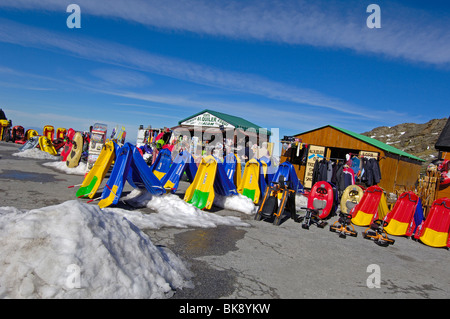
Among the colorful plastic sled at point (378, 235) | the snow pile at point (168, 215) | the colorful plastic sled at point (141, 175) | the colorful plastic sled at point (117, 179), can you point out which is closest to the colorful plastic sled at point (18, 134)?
the colorful plastic sled at point (141, 175)

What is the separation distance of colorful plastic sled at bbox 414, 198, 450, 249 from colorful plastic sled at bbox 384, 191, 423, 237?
0.32m

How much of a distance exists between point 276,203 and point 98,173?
16.7 ft

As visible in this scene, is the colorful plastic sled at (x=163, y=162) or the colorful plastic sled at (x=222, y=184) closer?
the colorful plastic sled at (x=222, y=184)

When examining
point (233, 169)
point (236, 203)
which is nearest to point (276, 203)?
point (236, 203)

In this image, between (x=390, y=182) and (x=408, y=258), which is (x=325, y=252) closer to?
(x=408, y=258)

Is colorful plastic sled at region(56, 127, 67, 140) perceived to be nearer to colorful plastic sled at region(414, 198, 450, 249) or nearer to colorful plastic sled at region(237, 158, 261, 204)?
colorful plastic sled at region(237, 158, 261, 204)

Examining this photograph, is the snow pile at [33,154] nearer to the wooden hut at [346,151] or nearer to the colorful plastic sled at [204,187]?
the colorful plastic sled at [204,187]

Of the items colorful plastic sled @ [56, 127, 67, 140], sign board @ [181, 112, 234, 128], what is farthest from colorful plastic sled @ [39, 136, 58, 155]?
sign board @ [181, 112, 234, 128]

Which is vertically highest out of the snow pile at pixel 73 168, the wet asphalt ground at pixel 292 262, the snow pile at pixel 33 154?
the snow pile at pixel 33 154

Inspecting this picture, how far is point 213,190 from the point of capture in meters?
9.34

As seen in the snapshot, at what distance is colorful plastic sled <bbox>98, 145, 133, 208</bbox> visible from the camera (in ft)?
25.8

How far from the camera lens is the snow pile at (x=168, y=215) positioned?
685 centimetres

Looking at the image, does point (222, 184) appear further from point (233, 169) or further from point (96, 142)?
point (96, 142)

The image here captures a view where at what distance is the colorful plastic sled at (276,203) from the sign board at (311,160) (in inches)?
396
